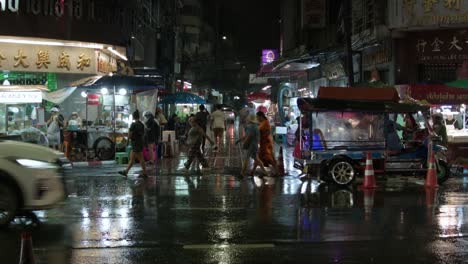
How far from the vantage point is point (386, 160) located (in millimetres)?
14188

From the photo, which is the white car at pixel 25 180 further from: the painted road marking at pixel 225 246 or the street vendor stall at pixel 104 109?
the street vendor stall at pixel 104 109

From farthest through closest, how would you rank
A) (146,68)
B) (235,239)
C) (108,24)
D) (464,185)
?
(146,68), (108,24), (464,185), (235,239)

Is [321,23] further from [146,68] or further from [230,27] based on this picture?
[230,27]

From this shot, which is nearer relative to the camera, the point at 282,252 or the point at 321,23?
the point at 282,252

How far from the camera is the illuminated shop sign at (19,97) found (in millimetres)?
19641

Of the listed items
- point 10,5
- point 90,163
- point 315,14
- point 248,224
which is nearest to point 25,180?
point 248,224

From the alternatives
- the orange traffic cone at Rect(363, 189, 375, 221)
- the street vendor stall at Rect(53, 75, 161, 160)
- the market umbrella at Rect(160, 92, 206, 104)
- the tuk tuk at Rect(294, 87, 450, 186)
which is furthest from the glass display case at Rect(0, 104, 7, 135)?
the orange traffic cone at Rect(363, 189, 375, 221)

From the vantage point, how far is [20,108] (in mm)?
21047

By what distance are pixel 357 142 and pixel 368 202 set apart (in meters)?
3.02

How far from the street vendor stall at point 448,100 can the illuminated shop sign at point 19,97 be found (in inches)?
488

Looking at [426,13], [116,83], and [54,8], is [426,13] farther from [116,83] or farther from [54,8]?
[54,8]

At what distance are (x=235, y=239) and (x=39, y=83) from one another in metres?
16.4

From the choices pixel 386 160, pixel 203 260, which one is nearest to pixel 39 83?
pixel 386 160

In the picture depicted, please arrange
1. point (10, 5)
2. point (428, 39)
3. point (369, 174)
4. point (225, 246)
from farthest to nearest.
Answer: point (428, 39) → point (10, 5) → point (369, 174) → point (225, 246)
